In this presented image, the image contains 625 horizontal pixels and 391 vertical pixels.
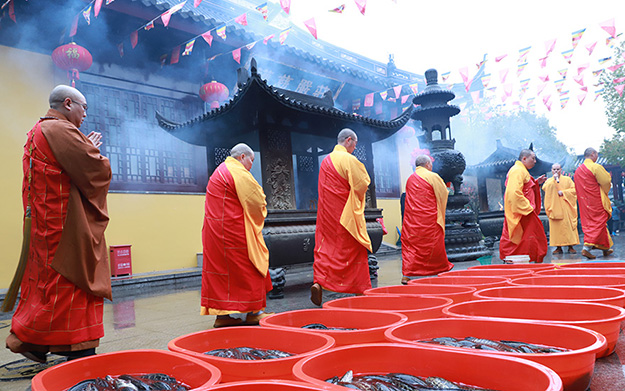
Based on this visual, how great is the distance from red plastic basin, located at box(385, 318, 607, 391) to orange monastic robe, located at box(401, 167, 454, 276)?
430 centimetres

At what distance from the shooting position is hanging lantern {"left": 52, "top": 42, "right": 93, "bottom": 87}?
21.7 feet

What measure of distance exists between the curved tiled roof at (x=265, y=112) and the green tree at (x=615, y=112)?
11.4 metres

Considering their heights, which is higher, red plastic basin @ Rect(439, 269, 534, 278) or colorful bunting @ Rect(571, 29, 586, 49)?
colorful bunting @ Rect(571, 29, 586, 49)

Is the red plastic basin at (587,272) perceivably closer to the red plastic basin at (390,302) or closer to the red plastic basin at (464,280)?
the red plastic basin at (464,280)

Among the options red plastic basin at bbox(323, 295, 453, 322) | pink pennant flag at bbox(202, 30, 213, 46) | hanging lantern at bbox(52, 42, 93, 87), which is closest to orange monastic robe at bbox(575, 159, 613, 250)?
red plastic basin at bbox(323, 295, 453, 322)

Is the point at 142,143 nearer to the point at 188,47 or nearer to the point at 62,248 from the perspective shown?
the point at 188,47

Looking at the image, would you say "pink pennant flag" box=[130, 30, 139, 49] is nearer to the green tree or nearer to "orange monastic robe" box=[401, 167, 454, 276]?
"orange monastic robe" box=[401, 167, 454, 276]

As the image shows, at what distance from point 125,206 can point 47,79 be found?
2.37 meters

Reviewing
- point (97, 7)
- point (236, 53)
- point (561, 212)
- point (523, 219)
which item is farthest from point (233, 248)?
point (561, 212)

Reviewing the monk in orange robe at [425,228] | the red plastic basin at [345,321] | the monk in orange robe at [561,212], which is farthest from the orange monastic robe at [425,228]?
the red plastic basin at [345,321]

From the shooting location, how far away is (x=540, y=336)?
4.69ft

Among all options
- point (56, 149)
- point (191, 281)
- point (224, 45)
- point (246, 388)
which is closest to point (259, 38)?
point (224, 45)

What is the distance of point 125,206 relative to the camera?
7.69m

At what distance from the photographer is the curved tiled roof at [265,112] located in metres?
5.53
